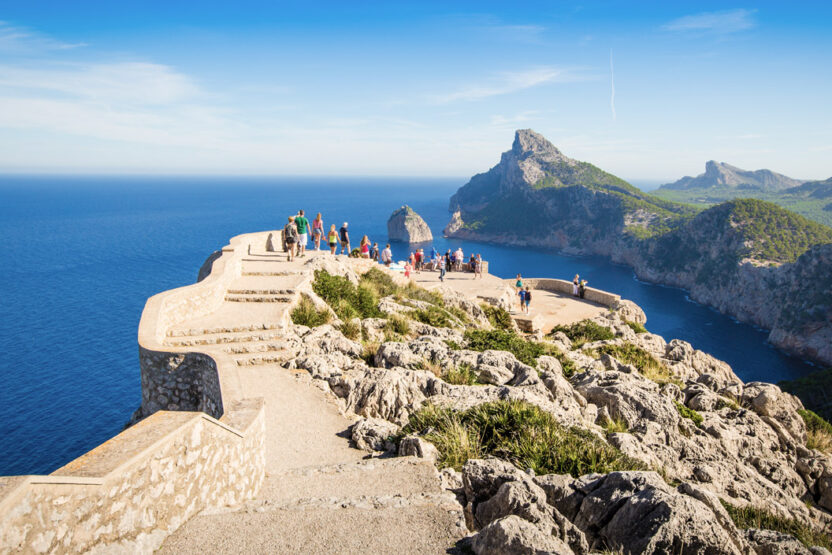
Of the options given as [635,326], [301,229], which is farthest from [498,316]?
[301,229]

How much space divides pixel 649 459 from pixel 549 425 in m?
2.05

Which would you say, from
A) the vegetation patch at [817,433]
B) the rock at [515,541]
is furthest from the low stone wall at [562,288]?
the rock at [515,541]

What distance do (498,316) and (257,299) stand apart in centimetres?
1142

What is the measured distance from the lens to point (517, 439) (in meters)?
6.77

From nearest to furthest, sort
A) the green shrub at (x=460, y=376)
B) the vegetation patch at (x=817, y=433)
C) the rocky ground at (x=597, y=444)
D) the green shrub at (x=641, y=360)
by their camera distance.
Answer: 1. the rocky ground at (x=597, y=444)
2. the green shrub at (x=460, y=376)
3. the vegetation patch at (x=817, y=433)
4. the green shrub at (x=641, y=360)

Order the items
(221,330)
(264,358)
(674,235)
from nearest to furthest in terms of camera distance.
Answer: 1. (264,358)
2. (221,330)
3. (674,235)

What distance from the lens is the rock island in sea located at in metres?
4.12

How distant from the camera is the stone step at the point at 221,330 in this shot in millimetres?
11109

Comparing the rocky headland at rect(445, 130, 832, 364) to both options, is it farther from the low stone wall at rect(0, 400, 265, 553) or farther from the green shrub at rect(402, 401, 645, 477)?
the low stone wall at rect(0, 400, 265, 553)

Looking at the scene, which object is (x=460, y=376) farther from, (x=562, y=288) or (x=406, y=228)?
(x=406, y=228)

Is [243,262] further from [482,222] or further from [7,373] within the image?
[482,222]

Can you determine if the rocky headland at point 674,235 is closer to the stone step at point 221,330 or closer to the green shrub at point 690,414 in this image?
the green shrub at point 690,414

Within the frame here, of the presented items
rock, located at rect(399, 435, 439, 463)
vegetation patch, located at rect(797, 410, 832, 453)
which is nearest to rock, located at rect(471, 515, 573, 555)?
rock, located at rect(399, 435, 439, 463)

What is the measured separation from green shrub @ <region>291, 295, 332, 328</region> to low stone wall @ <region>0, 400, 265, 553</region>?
700 centimetres
